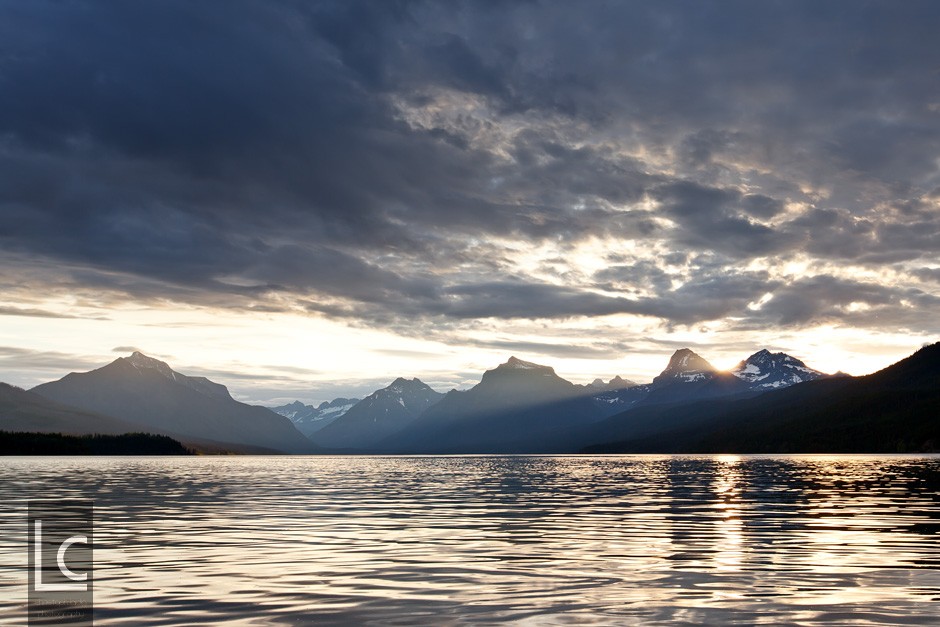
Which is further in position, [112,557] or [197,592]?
[112,557]

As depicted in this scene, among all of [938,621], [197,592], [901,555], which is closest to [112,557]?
[197,592]

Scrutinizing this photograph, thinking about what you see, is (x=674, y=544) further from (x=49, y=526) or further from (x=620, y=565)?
(x=49, y=526)

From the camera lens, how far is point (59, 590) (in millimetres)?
23031

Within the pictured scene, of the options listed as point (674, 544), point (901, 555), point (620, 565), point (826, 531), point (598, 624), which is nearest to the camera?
point (598, 624)

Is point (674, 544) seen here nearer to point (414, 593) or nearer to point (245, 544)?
point (414, 593)

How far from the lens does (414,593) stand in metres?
22.5

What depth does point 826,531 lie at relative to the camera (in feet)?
127

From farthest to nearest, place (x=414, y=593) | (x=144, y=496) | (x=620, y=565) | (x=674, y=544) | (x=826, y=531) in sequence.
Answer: (x=144, y=496) → (x=826, y=531) → (x=674, y=544) → (x=620, y=565) → (x=414, y=593)

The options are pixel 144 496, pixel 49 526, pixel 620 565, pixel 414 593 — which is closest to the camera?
pixel 414 593

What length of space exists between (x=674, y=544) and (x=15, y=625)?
24.4m

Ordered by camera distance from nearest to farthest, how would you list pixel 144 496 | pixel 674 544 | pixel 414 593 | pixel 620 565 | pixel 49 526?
1. pixel 414 593
2. pixel 620 565
3. pixel 674 544
4. pixel 49 526
5. pixel 144 496

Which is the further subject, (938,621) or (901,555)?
(901,555)

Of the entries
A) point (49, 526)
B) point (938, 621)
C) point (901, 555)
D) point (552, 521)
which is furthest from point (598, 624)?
point (49, 526)

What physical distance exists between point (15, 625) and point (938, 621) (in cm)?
2083
